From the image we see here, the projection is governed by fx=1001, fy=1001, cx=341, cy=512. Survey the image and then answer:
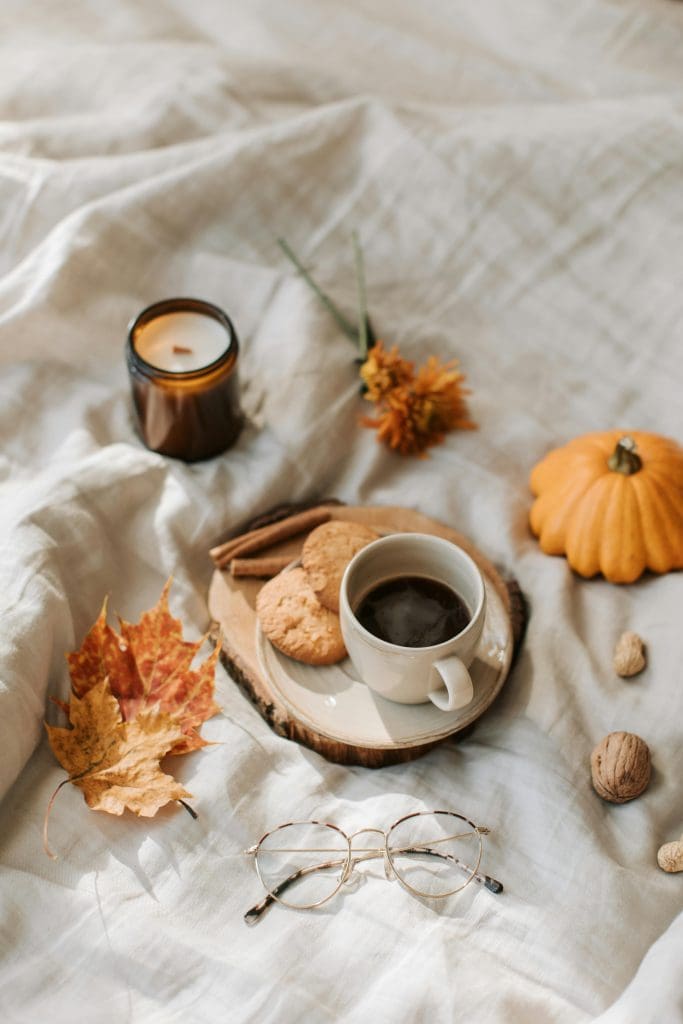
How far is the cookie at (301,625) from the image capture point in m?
Answer: 1.01

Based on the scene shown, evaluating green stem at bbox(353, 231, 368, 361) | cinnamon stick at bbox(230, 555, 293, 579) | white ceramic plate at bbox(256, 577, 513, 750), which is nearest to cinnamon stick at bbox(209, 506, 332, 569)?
cinnamon stick at bbox(230, 555, 293, 579)

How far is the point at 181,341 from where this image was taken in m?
1.18

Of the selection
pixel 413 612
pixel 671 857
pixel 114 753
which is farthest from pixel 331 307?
pixel 671 857

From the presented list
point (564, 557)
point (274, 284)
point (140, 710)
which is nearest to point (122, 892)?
point (140, 710)

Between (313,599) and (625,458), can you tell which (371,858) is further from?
(625,458)

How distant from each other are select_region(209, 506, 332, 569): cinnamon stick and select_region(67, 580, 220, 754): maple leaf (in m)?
0.10

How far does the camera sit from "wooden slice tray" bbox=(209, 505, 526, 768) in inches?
38.2

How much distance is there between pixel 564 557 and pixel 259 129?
0.75 m

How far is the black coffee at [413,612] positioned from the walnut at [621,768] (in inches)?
7.3

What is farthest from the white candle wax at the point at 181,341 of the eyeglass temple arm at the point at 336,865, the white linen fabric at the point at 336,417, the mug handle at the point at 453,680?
the eyeglass temple arm at the point at 336,865

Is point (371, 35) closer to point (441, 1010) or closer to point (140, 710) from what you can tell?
point (140, 710)

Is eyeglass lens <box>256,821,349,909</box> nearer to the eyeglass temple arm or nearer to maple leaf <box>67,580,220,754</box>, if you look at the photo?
the eyeglass temple arm

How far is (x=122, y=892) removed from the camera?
2.88 feet

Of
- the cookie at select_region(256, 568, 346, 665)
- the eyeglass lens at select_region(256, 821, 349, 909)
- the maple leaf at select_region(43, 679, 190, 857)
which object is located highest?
the cookie at select_region(256, 568, 346, 665)
